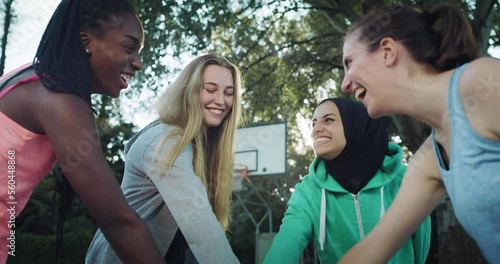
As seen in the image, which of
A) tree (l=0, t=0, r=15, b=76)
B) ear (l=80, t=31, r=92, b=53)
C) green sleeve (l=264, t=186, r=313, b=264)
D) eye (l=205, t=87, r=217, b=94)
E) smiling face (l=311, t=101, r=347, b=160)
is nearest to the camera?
ear (l=80, t=31, r=92, b=53)

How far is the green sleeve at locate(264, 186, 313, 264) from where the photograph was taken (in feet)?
8.75

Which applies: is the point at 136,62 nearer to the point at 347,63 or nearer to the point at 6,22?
the point at 347,63

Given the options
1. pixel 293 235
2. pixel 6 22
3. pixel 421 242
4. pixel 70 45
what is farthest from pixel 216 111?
pixel 6 22

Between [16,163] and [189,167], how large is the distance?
791 mm

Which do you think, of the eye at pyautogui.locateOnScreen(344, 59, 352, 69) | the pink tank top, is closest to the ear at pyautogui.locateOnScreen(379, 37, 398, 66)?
the eye at pyautogui.locateOnScreen(344, 59, 352, 69)

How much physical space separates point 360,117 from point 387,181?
427mm

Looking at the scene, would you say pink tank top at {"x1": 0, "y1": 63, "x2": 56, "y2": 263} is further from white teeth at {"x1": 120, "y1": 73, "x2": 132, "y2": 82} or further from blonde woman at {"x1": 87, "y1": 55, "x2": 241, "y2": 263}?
blonde woman at {"x1": 87, "y1": 55, "x2": 241, "y2": 263}

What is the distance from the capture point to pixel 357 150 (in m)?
3.34

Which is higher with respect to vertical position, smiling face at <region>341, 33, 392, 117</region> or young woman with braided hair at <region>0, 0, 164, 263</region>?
smiling face at <region>341, 33, 392, 117</region>

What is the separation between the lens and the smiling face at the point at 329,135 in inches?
132

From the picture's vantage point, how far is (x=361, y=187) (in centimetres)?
323

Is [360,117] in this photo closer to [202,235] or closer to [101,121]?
[202,235]

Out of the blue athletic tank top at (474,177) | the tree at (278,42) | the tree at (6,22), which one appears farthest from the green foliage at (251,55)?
the blue athletic tank top at (474,177)

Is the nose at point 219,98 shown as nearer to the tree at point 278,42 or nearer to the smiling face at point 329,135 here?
the smiling face at point 329,135
